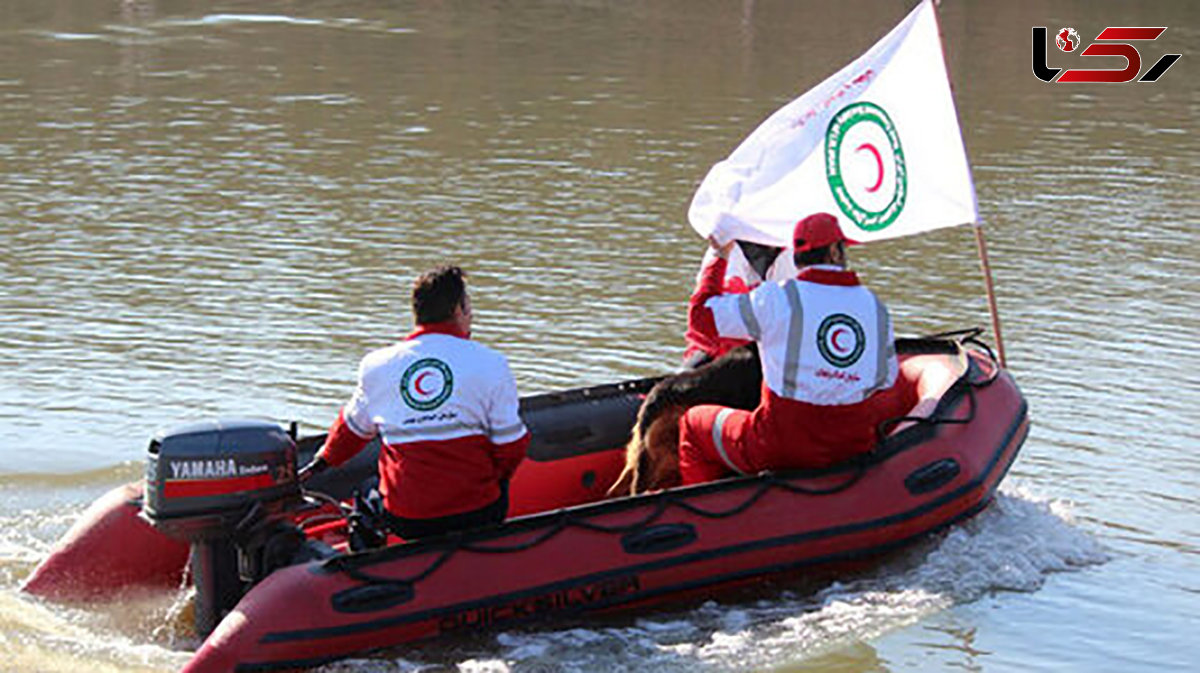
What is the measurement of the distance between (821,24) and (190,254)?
17885 mm

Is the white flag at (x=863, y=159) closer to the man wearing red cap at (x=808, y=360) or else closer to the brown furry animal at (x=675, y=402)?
the brown furry animal at (x=675, y=402)

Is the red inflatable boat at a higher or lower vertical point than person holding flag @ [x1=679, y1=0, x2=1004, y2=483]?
lower

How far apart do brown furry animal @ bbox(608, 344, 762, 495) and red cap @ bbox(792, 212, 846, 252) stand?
0.66m

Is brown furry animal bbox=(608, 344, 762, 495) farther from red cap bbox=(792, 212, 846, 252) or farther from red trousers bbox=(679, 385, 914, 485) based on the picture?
red cap bbox=(792, 212, 846, 252)

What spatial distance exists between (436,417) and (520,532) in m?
0.58

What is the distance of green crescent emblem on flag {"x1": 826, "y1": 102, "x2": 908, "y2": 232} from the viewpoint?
7621 mm

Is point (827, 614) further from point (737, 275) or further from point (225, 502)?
point (225, 502)

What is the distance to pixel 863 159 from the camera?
25.2 ft

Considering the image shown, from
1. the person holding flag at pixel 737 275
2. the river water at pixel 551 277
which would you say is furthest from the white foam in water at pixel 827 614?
the person holding flag at pixel 737 275

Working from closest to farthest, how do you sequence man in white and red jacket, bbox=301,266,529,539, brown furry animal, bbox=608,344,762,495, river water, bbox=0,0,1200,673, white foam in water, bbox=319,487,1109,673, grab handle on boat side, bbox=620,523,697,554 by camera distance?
1. man in white and red jacket, bbox=301,266,529,539
2. white foam in water, bbox=319,487,1109,673
3. grab handle on boat side, bbox=620,523,697,554
4. river water, bbox=0,0,1200,673
5. brown furry animal, bbox=608,344,762,495

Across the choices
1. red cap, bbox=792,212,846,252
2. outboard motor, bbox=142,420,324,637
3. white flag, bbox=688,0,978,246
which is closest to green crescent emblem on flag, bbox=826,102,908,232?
white flag, bbox=688,0,978,246

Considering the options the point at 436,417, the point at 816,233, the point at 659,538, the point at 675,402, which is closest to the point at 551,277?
the point at 675,402

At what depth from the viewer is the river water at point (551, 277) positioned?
649cm

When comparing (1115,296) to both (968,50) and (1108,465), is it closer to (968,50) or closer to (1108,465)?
(1108,465)
